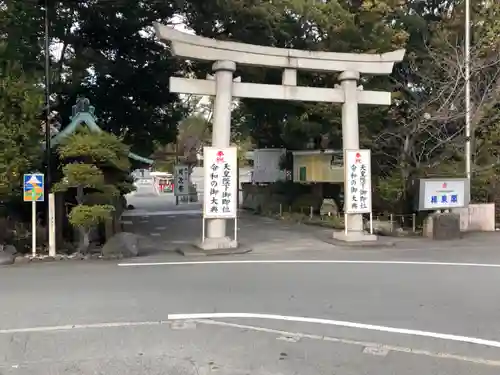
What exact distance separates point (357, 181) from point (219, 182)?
4.04m

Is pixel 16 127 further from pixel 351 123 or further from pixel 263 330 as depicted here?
pixel 263 330

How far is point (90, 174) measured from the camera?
12297 mm

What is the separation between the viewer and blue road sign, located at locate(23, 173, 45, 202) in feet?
40.8

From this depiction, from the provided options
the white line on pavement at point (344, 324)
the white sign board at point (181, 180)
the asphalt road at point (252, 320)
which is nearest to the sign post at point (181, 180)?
the white sign board at point (181, 180)

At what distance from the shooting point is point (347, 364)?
516cm

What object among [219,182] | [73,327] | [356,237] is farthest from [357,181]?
[73,327]

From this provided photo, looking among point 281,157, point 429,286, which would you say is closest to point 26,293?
point 429,286

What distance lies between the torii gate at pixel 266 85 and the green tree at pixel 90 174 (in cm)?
209

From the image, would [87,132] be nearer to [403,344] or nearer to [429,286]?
[429,286]

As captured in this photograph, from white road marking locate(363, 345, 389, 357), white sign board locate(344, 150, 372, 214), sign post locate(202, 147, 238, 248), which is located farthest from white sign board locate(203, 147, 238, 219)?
white road marking locate(363, 345, 389, 357)

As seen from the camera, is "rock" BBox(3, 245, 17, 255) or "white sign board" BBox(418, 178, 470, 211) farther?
"white sign board" BBox(418, 178, 470, 211)

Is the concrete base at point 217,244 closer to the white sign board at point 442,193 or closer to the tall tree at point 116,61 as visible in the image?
the white sign board at point 442,193

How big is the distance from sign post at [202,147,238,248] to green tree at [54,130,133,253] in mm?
2002

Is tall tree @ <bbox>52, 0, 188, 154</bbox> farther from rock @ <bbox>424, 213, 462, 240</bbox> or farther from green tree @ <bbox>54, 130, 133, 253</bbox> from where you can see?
rock @ <bbox>424, 213, 462, 240</bbox>
